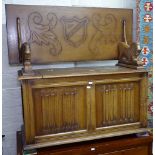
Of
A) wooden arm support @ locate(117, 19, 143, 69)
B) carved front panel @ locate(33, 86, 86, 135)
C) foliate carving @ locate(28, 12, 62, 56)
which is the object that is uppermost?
foliate carving @ locate(28, 12, 62, 56)

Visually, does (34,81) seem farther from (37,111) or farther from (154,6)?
(154,6)

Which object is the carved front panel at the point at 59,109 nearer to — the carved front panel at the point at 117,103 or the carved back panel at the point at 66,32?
the carved front panel at the point at 117,103

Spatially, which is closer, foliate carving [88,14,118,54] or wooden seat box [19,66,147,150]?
wooden seat box [19,66,147,150]

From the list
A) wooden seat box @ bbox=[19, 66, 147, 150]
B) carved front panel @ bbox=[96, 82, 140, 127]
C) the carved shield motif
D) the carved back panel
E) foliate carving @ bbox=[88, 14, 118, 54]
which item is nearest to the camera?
wooden seat box @ bbox=[19, 66, 147, 150]

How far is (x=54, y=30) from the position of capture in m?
2.19

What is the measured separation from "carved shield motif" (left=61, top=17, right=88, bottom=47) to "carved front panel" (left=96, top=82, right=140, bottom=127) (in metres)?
0.63

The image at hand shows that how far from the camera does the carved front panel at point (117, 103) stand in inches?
74.0

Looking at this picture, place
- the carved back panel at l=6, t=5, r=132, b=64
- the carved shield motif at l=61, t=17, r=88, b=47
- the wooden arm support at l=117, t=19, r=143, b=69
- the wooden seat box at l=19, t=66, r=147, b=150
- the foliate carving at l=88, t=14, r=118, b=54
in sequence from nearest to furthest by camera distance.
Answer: the wooden seat box at l=19, t=66, r=147, b=150
the wooden arm support at l=117, t=19, r=143, b=69
the carved back panel at l=6, t=5, r=132, b=64
the carved shield motif at l=61, t=17, r=88, b=47
the foliate carving at l=88, t=14, r=118, b=54

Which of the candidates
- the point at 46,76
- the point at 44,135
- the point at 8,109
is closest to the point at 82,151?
the point at 44,135

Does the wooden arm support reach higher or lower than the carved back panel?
lower

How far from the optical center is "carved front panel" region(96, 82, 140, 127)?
1.88 m

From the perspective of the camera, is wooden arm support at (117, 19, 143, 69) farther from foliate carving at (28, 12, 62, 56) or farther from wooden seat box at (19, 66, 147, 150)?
foliate carving at (28, 12, 62, 56)

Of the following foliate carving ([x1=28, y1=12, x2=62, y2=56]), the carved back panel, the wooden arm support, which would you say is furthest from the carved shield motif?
the wooden arm support

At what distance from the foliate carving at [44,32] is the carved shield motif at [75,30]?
0.11 meters
